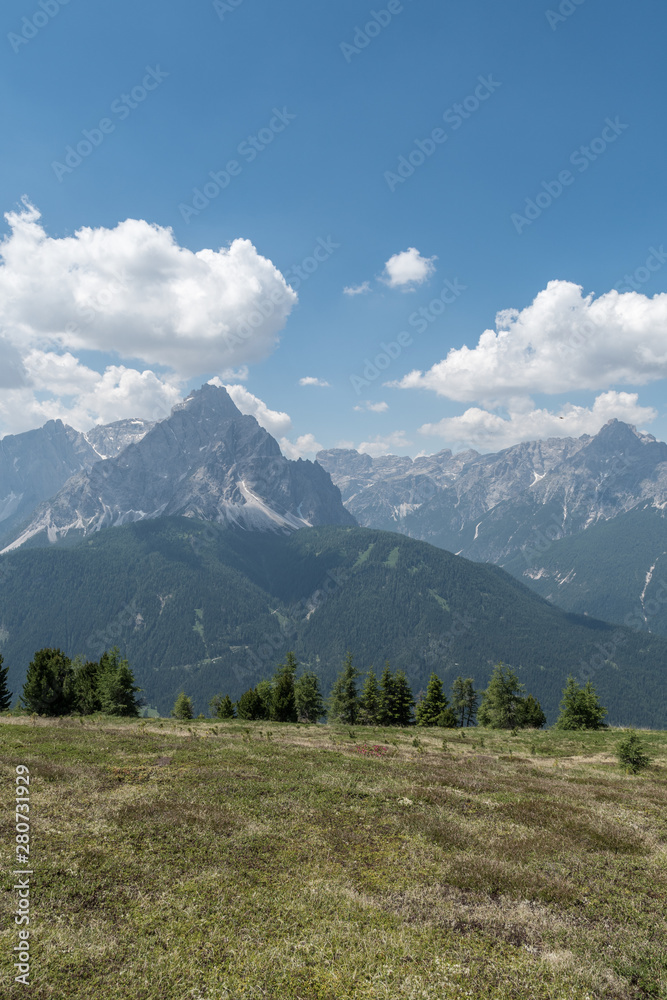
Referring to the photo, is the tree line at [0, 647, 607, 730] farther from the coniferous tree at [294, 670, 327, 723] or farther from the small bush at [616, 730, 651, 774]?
the small bush at [616, 730, 651, 774]

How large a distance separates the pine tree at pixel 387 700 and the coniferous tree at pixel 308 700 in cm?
1289

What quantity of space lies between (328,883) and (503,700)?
2945 inches

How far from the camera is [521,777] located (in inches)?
1156

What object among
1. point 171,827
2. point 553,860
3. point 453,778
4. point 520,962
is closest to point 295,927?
point 520,962

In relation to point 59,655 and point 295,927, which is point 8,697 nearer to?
point 59,655

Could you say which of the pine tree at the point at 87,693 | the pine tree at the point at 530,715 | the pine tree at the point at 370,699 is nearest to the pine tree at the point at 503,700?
the pine tree at the point at 530,715

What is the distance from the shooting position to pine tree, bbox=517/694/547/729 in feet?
242

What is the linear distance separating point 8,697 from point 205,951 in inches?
3155

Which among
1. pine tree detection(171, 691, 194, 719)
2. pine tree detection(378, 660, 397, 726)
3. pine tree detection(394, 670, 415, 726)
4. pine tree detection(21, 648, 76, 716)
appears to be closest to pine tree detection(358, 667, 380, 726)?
pine tree detection(378, 660, 397, 726)

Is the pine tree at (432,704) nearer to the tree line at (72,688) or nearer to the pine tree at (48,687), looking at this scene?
the tree line at (72,688)

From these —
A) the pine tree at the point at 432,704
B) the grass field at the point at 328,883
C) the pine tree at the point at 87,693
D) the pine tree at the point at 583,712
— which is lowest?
the pine tree at the point at 432,704

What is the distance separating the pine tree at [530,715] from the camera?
242ft

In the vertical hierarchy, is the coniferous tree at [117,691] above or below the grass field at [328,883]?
below

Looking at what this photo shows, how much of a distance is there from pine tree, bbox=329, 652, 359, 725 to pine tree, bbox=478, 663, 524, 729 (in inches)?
960
